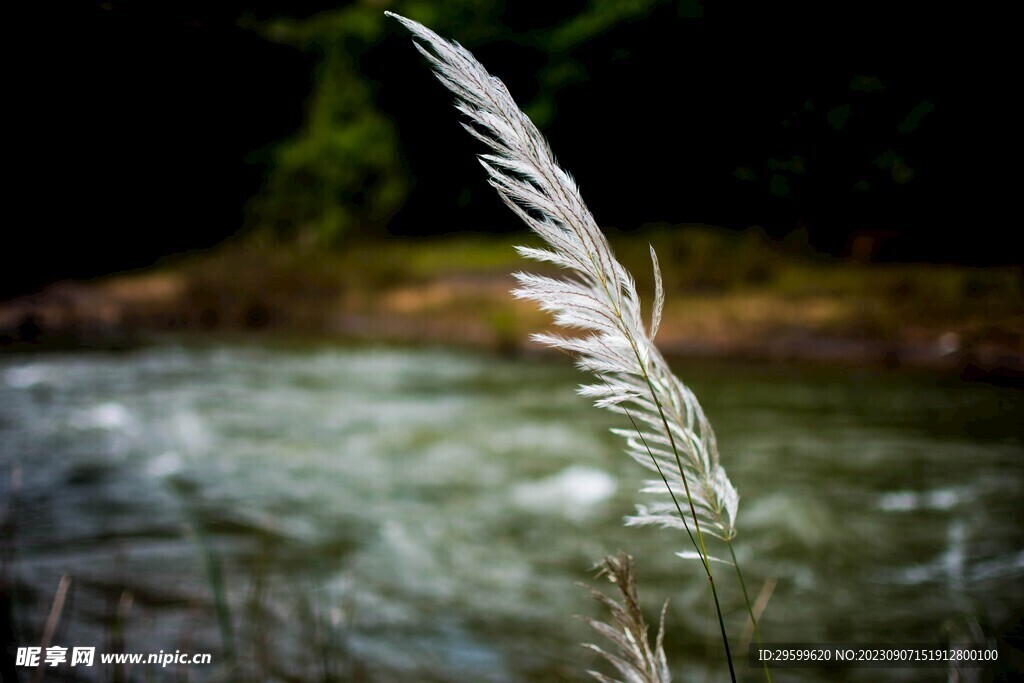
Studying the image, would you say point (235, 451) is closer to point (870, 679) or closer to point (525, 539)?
point (525, 539)

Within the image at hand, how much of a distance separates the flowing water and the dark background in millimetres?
2179

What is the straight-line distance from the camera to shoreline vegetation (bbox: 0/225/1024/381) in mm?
9234

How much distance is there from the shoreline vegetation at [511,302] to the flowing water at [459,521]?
114 cm

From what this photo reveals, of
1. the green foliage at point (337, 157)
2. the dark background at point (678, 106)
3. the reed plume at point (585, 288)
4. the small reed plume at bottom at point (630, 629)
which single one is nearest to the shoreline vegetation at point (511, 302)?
the dark background at point (678, 106)

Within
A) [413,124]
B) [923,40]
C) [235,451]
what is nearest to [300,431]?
[235,451]

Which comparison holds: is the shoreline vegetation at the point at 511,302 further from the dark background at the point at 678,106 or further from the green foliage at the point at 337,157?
the green foliage at the point at 337,157

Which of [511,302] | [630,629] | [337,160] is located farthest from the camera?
Answer: [337,160]

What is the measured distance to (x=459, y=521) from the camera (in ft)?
15.3

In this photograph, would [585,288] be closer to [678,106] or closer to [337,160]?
[678,106]

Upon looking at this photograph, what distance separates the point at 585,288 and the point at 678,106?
785 cm

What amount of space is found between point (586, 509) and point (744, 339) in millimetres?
6081

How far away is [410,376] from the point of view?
31.8 feet

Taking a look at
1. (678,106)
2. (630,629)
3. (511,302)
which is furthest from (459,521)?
(511,302)

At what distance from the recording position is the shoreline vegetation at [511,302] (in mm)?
9234
